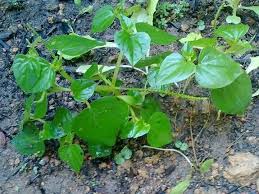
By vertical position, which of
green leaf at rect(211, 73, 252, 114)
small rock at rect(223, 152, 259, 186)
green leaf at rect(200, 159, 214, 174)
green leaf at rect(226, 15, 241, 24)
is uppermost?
green leaf at rect(211, 73, 252, 114)

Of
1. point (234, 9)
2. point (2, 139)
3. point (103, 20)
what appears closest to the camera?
point (103, 20)

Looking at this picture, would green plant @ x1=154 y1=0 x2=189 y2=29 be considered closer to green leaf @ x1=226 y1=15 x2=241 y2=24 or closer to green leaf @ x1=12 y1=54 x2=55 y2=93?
green leaf @ x1=226 y1=15 x2=241 y2=24

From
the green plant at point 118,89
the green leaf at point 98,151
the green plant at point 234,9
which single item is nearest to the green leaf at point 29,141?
the green plant at point 118,89

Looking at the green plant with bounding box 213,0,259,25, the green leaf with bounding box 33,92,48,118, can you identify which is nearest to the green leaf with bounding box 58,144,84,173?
the green leaf with bounding box 33,92,48,118

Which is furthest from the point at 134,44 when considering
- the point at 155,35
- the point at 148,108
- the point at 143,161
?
the point at 143,161

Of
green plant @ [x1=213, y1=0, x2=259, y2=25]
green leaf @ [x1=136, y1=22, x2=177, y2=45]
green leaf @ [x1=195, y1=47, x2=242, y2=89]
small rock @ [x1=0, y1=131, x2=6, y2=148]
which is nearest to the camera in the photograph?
green leaf @ [x1=195, y1=47, x2=242, y2=89]

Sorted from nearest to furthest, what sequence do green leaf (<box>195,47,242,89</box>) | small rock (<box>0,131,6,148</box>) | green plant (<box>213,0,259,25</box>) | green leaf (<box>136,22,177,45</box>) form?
green leaf (<box>195,47,242,89</box>) → green leaf (<box>136,22,177,45</box>) → small rock (<box>0,131,6,148</box>) → green plant (<box>213,0,259,25</box>)

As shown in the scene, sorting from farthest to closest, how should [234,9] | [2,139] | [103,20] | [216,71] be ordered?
[234,9] < [2,139] < [103,20] < [216,71]

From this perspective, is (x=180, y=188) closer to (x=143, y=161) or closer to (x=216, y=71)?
(x=143, y=161)
